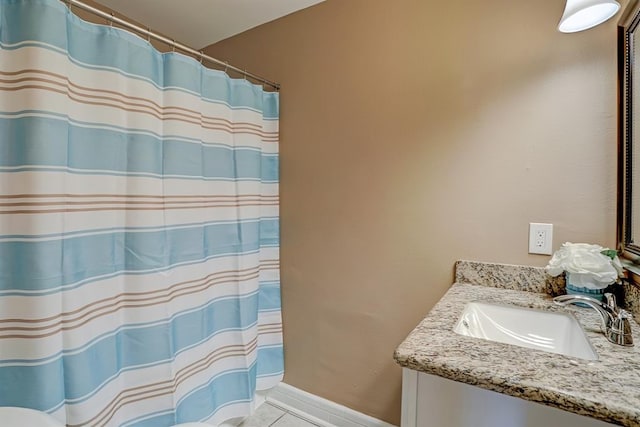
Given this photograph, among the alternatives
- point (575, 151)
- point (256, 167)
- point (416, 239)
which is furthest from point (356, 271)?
point (575, 151)

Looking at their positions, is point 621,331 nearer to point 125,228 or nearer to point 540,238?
point 540,238

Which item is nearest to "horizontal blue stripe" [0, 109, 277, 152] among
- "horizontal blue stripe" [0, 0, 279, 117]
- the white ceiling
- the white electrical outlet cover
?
"horizontal blue stripe" [0, 0, 279, 117]

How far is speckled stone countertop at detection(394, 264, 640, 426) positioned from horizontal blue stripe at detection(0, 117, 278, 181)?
3.69 ft

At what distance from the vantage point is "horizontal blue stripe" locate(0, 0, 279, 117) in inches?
35.3

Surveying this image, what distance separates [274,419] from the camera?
173 centimetres

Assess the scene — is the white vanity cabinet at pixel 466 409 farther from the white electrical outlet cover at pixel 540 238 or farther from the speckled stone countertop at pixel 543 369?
the white electrical outlet cover at pixel 540 238

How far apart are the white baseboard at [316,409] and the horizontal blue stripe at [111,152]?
1304 millimetres

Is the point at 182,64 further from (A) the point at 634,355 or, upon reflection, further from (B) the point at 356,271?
(A) the point at 634,355

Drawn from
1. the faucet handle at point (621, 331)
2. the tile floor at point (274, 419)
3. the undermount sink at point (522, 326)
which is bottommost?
the tile floor at point (274, 419)

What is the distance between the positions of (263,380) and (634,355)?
5.39ft

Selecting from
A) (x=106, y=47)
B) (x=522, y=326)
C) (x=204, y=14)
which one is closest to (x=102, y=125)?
(x=106, y=47)

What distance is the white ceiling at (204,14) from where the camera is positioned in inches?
67.6

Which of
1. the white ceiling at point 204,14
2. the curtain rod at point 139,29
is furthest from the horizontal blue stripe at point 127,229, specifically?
the white ceiling at point 204,14

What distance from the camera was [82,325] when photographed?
1004 millimetres
